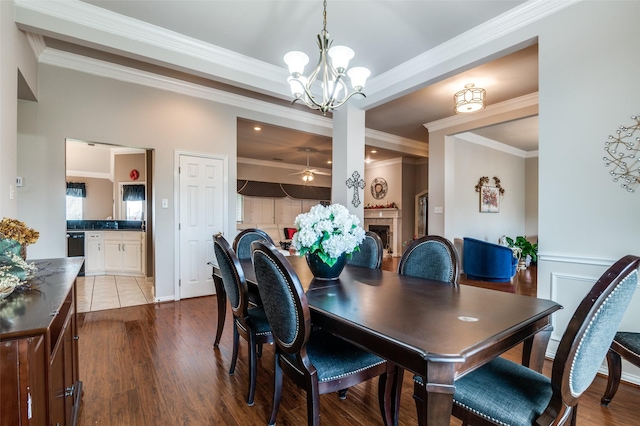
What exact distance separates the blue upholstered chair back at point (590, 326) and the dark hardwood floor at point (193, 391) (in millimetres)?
915

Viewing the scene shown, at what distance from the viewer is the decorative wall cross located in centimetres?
425

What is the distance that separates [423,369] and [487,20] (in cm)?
318

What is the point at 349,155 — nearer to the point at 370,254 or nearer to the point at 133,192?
the point at 370,254

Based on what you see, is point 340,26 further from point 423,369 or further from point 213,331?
point 213,331

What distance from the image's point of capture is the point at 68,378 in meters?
1.36

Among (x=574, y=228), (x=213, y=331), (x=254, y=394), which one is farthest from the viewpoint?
(x=213, y=331)

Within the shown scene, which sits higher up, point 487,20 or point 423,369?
point 487,20

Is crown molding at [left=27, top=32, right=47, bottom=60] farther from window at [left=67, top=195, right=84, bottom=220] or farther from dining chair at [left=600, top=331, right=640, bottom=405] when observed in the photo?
window at [left=67, top=195, right=84, bottom=220]

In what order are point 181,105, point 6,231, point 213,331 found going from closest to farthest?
point 6,231
point 213,331
point 181,105

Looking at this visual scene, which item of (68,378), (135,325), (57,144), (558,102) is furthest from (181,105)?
(558,102)

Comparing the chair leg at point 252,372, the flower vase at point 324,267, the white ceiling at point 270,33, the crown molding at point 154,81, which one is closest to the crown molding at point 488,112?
the white ceiling at point 270,33

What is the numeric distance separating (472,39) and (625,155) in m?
1.69

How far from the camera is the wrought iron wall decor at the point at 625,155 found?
2.04 metres

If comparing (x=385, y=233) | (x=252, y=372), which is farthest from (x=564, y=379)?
(x=385, y=233)
